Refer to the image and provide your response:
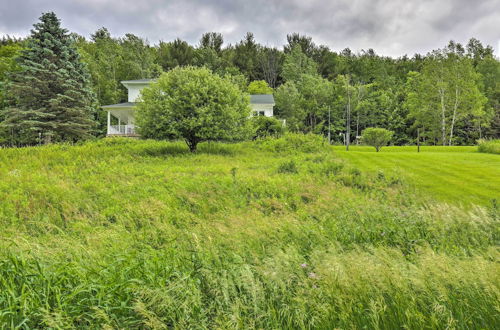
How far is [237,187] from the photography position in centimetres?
822

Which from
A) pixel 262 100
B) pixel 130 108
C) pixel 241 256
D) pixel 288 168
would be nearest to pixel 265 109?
pixel 262 100

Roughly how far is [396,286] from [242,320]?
56.2 inches

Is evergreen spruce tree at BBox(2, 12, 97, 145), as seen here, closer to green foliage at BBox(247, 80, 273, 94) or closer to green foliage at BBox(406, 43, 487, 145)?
green foliage at BBox(247, 80, 273, 94)

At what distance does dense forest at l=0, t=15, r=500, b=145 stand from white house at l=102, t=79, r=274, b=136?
308cm

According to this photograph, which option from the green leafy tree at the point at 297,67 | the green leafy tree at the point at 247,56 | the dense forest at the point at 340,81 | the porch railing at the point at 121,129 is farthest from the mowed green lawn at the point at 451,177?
the green leafy tree at the point at 247,56

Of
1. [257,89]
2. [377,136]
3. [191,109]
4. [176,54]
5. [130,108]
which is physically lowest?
[377,136]

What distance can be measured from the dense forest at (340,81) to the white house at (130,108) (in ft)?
10.1

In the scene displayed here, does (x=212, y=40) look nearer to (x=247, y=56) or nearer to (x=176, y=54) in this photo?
(x=247, y=56)

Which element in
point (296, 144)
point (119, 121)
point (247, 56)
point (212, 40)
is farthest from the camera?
point (247, 56)

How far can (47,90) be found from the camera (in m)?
22.6

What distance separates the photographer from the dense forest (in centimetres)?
3356

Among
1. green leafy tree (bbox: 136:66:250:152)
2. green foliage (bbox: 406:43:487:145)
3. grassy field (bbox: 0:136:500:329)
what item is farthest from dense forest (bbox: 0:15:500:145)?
grassy field (bbox: 0:136:500:329)

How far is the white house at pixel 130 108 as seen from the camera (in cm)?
2584

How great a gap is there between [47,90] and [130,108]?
20.9 ft
